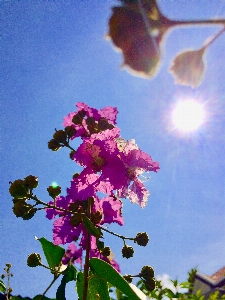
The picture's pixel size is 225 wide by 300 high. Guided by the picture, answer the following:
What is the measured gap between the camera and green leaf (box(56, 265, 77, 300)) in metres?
1.21

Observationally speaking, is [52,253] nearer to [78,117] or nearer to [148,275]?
[148,275]

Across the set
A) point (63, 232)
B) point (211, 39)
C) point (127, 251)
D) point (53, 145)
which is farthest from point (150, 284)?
point (211, 39)

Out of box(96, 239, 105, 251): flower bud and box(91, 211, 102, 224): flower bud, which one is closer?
box(91, 211, 102, 224): flower bud

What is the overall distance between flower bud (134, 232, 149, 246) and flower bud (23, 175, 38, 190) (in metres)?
0.52

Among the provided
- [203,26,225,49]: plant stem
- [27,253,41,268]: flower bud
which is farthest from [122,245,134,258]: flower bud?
[203,26,225,49]: plant stem

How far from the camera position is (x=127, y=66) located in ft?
2.15

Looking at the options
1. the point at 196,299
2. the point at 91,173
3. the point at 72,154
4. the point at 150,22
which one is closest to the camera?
the point at 150,22

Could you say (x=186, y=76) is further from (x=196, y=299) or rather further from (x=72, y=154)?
(x=196, y=299)

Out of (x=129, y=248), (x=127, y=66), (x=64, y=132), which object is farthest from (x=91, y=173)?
(x=127, y=66)

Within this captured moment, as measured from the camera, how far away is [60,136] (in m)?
1.43

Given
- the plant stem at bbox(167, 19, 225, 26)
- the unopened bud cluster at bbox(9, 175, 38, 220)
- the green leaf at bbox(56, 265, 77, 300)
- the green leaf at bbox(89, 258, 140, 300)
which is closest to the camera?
the plant stem at bbox(167, 19, 225, 26)

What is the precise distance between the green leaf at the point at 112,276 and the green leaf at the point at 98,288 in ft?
0.15

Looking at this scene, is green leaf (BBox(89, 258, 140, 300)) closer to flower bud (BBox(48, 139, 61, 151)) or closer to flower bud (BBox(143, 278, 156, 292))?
flower bud (BBox(143, 278, 156, 292))

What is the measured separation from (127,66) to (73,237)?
3.92 ft
